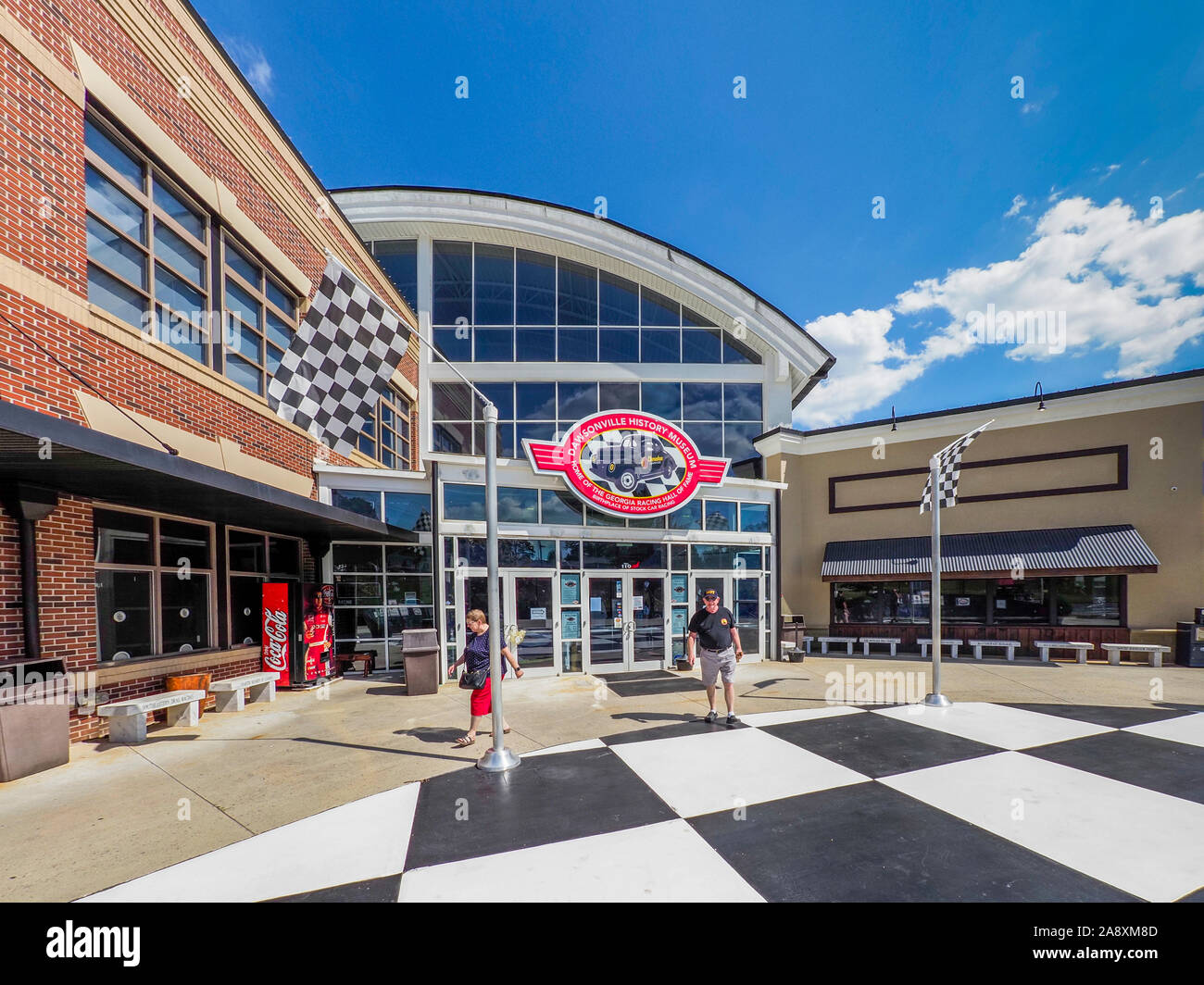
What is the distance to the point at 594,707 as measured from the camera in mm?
7930

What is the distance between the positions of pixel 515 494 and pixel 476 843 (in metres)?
7.47

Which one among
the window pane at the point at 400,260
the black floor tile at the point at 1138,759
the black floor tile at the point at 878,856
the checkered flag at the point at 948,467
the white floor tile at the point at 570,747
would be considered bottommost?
the white floor tile at the point at 570,747

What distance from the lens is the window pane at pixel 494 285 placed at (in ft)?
50.4

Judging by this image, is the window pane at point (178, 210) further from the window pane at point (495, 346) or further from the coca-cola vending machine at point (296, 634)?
the window pane at point (495, 346)

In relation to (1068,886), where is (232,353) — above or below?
above

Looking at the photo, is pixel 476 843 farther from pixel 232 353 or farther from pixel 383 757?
pixel 232 353

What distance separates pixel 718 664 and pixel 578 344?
11.0 metres

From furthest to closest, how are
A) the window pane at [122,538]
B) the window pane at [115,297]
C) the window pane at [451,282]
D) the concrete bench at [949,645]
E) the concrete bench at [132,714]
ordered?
the window pane at [451,282] < the concrete bench at [949,645] < the window pane at [122,538] < the window pane at [115,297] < the concrete bench at [132,714]

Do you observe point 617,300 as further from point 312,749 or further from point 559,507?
point 312,749

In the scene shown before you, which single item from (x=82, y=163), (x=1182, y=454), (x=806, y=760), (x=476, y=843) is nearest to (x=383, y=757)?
(x=476, y=843)

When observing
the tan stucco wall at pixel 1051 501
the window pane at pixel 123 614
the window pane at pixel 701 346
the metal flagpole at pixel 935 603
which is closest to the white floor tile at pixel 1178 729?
the metal flagpole at pixel 935 603

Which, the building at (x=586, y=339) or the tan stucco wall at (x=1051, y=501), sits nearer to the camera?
the tan stucco wall at (x=1051, y=501)

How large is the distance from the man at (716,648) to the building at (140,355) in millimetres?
6049

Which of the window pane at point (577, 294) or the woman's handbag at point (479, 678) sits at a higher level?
the window pane at point (577, 294)
